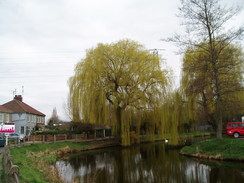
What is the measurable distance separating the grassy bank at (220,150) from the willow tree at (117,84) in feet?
20.2

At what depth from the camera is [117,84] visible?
75.7 feet

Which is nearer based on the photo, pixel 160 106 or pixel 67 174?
pixel 67 174

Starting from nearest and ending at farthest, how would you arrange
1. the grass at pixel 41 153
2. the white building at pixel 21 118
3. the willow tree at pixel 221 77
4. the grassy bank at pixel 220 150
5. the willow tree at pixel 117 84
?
the grass at pixel 41 153 → the grassy bank at pixel 220 150 → the willow tree at pixel 221 77 → the willow tree at pixel 117 84 → the white building at pixel 21 118

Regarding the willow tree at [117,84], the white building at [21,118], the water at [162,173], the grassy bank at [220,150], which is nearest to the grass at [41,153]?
the water at [162,173]

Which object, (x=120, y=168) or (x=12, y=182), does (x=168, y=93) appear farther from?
(x=12, y=182)

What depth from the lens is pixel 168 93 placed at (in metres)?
21.0

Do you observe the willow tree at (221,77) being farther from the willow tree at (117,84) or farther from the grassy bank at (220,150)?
the willow tree at (117,84)

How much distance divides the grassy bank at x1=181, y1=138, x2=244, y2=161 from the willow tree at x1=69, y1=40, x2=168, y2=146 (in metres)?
6.16

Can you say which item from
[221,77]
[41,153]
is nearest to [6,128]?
[41,153]

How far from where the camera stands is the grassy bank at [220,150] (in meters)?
13.9

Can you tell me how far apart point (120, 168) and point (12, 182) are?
857 cm

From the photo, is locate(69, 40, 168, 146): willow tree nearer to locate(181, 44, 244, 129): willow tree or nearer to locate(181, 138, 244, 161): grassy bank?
locate(181, 44, 244, 129): willow tree

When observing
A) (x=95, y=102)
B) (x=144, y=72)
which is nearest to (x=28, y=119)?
(x=95, y=102)

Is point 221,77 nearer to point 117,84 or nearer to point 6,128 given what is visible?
point 117,84
